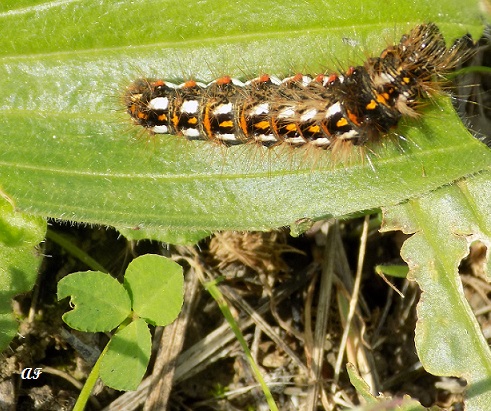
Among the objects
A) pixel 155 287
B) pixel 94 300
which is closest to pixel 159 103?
pixel 155 287

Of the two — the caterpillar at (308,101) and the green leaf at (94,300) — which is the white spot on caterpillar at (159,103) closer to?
the caterpillar at (308,101)

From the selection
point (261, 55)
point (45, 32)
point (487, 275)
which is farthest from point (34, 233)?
point (487, 275)

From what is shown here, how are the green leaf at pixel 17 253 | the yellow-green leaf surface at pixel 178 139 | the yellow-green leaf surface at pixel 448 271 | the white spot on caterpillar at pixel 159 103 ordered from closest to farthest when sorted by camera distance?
the yellow-green leaf surface at pixel 448 271 < the yellow-green leaf surface at pixel 178 139 < the green leaf at pixel 17 253 < the white spot on caterpillar at pixel 159 103

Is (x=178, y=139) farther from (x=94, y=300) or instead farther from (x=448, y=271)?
(x=448, y=271)

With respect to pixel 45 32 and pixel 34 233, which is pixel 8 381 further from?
pixel 45 32

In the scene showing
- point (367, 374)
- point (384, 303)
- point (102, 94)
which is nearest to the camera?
point (102, 94)

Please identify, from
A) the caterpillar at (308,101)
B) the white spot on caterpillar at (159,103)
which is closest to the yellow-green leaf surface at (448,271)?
the caterpillar at (308,101)

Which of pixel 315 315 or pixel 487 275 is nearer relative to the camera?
Result: pixel 487 275
